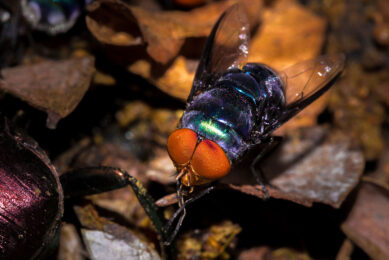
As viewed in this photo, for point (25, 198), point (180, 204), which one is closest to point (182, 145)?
point (180, 204)

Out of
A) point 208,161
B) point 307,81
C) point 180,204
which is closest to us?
point 208,161

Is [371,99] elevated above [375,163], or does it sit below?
above

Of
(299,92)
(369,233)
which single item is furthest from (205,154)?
(369,233)

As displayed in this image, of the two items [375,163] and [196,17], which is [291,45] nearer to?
[196,17]

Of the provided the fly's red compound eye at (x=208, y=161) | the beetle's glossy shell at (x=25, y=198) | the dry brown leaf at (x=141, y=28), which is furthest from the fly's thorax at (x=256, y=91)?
the beetle's glossy shell at (x=25, y=198)

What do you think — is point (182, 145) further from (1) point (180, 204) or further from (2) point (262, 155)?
(2) point (262, 155)

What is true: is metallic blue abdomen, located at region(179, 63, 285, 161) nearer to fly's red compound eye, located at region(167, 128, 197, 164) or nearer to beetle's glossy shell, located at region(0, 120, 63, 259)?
fly's red compound eye, located at region(167, 128, 197, 164)
